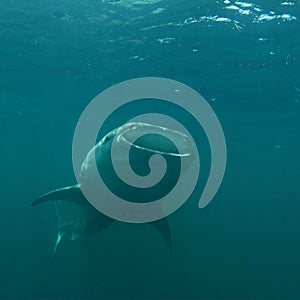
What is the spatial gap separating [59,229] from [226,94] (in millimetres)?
15904

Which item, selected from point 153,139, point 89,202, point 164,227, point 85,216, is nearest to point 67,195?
point 89,202

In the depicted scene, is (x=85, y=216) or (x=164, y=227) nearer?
(x=164, y=227)

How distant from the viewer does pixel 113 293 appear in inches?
938

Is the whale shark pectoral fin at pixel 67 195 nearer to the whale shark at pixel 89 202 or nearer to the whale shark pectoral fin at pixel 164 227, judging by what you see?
the whale shark at pixel 89 202

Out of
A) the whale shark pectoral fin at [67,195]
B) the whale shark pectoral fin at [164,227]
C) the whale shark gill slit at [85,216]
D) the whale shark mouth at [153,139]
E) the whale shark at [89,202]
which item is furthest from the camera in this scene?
the whale shark pectoral fin at [164,227]

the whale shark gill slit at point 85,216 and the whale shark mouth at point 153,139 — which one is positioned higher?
the whale shark mouth at point 153,139

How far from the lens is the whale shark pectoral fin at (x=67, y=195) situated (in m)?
8.85

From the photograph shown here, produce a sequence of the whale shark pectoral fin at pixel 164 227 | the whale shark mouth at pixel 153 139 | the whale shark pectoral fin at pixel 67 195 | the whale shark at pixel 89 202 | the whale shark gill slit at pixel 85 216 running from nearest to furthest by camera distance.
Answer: the whale shark mouth at pixel 153 139 < the whale shark at pixel 89 202 < the whale shark pectoral fin at pixel 67 195 < the whale shark gill slit at pixel 85 216 < the whale shark pectoral fin at pixel 164 227

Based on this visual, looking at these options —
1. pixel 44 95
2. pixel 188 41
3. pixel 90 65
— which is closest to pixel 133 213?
pixel 188 41

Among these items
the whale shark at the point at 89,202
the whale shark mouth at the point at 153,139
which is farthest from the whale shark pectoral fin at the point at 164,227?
the whale shark mouth at the point at 153,139

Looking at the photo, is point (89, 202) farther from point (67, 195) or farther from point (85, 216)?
point (85, 216)

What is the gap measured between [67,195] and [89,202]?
2.12 feet

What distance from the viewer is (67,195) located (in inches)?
361

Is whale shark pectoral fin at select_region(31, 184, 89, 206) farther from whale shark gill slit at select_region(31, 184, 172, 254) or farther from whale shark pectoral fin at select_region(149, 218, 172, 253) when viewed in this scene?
whale shark pectoral fin at select_region(149, 218, 172, 253)
